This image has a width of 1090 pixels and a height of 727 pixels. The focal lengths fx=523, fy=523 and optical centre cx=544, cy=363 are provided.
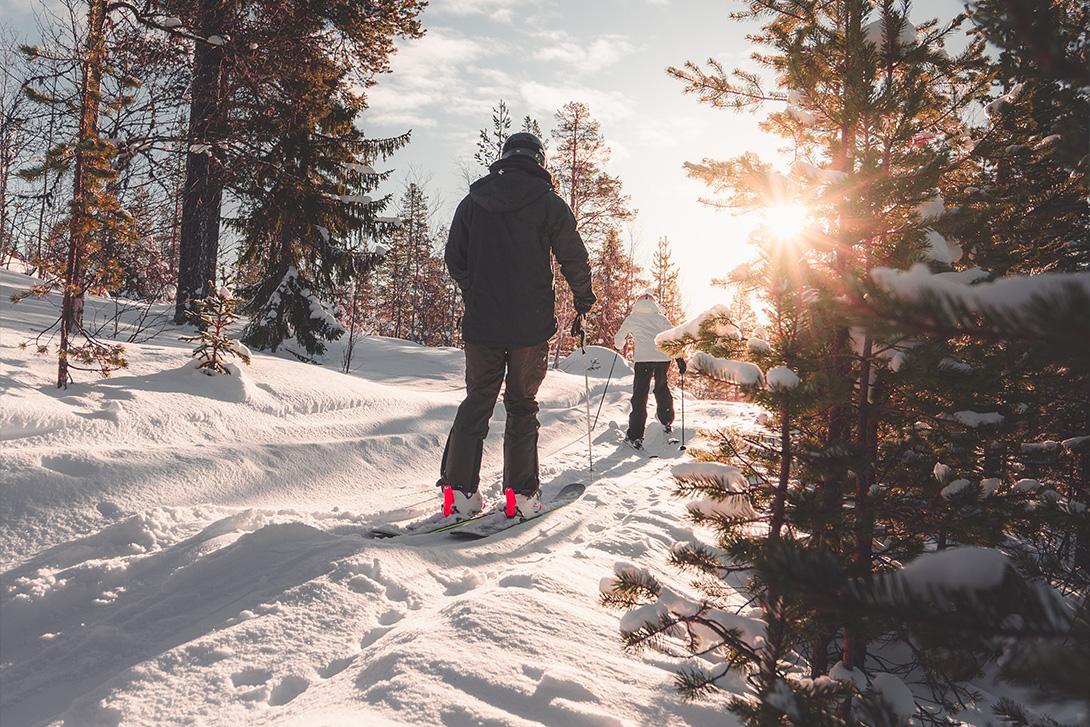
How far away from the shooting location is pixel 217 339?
520cm

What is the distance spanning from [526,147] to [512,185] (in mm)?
340

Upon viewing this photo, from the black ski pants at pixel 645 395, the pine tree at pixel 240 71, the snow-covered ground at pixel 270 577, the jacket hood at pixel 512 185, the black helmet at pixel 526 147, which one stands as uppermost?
the pine tree at pixel 240 71

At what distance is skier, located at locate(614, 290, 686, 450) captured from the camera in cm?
702

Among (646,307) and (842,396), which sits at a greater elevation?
(646,307)

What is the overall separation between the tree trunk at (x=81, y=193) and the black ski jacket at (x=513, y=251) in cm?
348

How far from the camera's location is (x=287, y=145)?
32.2 feet

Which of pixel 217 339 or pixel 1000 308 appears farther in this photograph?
pixel 217 339

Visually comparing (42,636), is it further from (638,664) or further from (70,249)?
(70,249)

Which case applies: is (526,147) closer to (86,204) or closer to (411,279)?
(86,204)

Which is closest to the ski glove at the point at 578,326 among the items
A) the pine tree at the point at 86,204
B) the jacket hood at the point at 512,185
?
the jacket hood at the point at 512,185

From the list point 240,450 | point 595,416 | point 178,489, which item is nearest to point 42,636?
point 178,489

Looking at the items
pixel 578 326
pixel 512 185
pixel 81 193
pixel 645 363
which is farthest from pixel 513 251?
pixel 645 363

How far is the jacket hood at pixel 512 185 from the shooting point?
137 inches

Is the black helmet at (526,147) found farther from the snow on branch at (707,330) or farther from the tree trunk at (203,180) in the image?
the tree trunk at (203,180)
